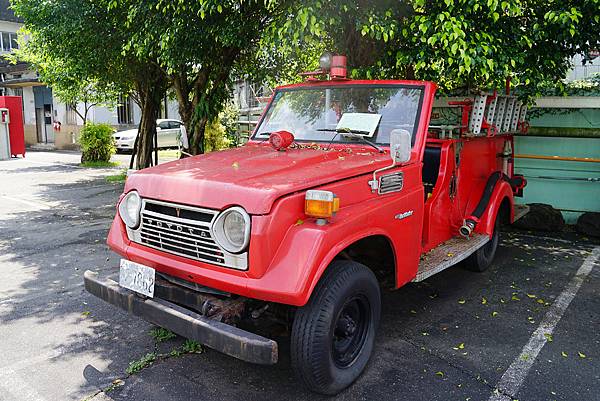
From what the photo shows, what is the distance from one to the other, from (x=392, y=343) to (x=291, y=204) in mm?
1736

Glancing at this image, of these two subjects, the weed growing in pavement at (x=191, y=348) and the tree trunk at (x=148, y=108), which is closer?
the weed growing in pavement at (x=191, y=348)

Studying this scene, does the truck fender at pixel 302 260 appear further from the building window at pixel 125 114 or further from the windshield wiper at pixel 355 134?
the building window at pixel 125 114

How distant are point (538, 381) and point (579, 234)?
5097 mm

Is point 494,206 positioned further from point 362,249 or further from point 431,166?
point 362,249

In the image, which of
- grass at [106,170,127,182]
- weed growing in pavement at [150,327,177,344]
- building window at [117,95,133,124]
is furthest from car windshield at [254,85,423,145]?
building window at [117,95,133,124]

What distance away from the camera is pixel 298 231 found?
3.08 meters

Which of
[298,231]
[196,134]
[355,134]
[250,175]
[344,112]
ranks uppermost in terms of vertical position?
[344,112]

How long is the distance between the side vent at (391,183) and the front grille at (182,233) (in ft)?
4.06

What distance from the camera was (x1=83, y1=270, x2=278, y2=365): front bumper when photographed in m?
2.86

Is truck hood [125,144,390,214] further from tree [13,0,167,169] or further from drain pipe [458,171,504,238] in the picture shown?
tree [13,0,167,169]

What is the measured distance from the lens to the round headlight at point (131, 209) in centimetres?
359

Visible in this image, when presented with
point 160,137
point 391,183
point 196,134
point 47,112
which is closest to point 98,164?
point 160,137

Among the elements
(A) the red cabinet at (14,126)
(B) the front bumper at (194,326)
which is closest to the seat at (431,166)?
(B) the front bumper at (194,326)

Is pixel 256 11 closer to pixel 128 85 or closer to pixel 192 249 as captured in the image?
pixel 192 249
